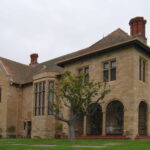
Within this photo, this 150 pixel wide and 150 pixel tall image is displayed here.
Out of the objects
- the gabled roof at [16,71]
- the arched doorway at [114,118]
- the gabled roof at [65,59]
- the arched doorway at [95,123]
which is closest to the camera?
the gabled roof at [65,59]

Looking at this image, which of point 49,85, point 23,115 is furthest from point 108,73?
point 23,115

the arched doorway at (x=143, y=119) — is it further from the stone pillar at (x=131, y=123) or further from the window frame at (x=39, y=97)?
the window frame at (x=39, y=97)

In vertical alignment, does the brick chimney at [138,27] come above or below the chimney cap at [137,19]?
below

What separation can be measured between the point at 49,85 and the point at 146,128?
10277 mm

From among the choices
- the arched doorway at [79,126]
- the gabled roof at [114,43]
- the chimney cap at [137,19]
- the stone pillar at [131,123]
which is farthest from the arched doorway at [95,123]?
the chimney cap at [137,19]

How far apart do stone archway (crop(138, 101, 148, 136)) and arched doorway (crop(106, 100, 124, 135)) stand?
1478 millimetres

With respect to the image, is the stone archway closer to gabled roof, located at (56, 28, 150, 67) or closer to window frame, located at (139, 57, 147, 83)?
window frame, located at (139, 57, 147, 83)

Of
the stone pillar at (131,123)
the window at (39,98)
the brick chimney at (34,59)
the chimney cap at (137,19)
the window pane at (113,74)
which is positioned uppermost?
the chimney cap at (137,19)

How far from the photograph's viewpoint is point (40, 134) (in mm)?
27219

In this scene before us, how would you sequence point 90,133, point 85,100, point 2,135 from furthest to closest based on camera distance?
point 2,135 < point 90,133 < point 85,100

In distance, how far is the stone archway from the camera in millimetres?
22391

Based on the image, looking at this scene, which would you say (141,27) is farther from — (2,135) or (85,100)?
(2,135)

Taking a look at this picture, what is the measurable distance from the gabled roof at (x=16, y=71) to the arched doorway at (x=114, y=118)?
13.1m

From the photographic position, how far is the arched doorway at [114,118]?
2295 cm
